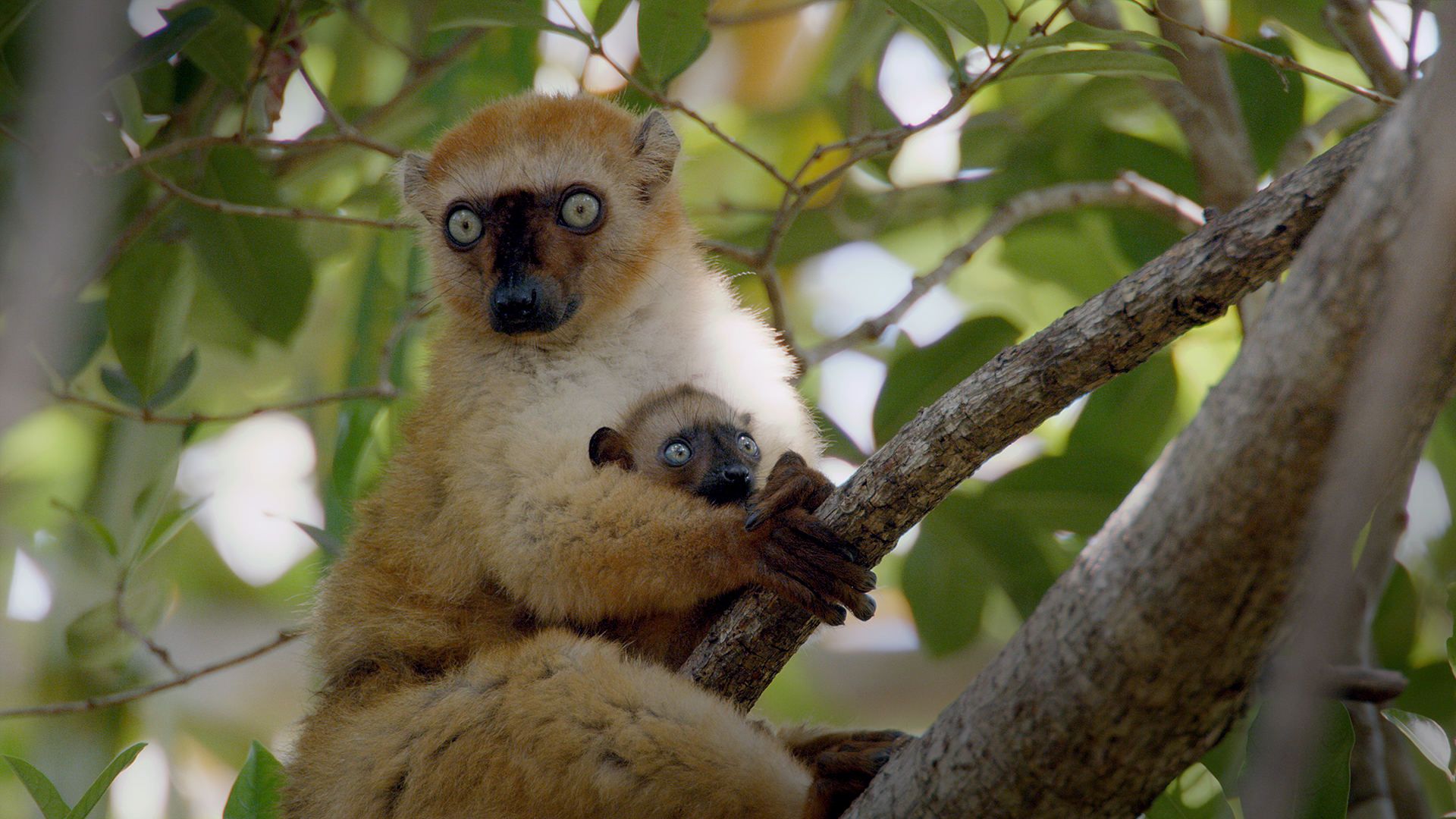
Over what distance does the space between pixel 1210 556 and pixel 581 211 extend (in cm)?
321

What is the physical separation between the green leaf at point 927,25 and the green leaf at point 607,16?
1.13 metres

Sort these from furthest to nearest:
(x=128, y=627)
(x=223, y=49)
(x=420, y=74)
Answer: (x=420, y=74), (x=223, y=49), (x=128, y=627)

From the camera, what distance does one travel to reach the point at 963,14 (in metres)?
3.65

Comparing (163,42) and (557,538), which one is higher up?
(163,42)

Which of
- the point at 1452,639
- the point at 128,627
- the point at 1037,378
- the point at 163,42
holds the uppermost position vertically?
the point at 163,42

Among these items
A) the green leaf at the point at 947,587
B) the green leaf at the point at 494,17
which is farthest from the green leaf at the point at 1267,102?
the green leaf at the point at 494,17

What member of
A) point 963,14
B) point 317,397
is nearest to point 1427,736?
point 963,14

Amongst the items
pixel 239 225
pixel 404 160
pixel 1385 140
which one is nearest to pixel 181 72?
pixel 239 225

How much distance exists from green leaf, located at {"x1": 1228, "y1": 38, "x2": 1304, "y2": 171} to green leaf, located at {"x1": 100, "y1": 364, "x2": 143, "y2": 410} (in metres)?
5.26

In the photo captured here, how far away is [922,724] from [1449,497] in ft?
11.6

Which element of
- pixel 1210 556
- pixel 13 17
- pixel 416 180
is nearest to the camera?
pixel 1210 556

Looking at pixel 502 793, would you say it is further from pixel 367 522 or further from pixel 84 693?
pixel 84 693

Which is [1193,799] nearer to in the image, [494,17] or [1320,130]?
[1320,130]

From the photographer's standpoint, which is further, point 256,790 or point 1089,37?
point 256,790
